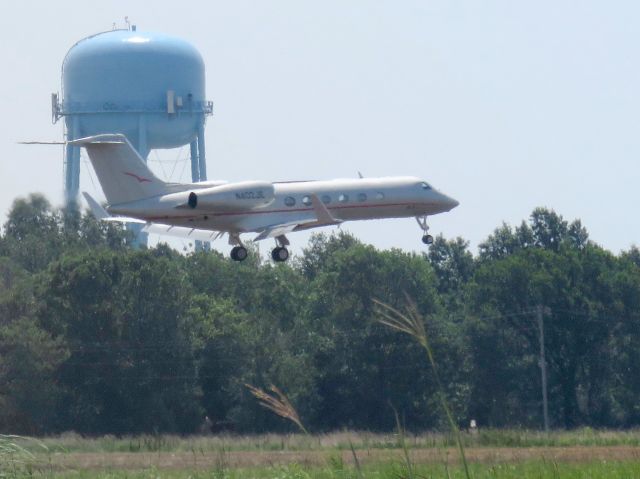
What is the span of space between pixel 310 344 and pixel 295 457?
40251mm

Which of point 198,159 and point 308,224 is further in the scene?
point 198,159

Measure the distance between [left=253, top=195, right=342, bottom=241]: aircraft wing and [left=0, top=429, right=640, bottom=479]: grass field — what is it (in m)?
7.21

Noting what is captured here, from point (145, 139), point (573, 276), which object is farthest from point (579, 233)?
point (145, 139)

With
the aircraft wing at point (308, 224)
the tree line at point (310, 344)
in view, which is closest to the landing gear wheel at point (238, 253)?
the aircraft wing at point (308, 224)

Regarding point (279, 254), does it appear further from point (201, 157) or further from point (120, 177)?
point (201, 157)

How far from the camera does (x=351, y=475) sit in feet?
74.5

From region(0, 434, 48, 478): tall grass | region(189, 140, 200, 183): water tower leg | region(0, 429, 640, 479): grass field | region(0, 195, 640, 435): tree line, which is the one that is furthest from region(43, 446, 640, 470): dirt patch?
region(189, 140, 200, 183): water tower leg

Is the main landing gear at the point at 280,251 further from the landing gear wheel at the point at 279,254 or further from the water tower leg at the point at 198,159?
the water tower leg at the point at 198,159

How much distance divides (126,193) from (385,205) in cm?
898

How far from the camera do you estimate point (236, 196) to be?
48.7m

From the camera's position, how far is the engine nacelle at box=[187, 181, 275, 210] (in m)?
48.0

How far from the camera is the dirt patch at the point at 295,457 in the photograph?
30.4 meters

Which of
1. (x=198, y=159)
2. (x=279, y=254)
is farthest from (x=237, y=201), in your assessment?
(x=198, y=159)

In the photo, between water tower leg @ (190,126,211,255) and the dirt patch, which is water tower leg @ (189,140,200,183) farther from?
the dirt patch
